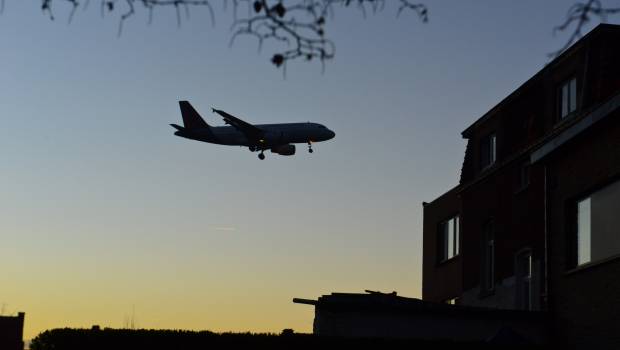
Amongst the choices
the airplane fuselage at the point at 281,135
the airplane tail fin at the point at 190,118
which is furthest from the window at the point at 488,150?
the airplane tail fin at the point at 190,118

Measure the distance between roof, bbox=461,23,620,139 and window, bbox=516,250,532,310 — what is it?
4579mm

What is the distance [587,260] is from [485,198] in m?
11.6

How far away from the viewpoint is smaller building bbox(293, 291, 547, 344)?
25969 millimetres

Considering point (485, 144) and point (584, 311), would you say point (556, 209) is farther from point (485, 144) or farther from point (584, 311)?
point (485, 144)

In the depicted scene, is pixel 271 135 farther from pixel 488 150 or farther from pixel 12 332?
pixel 488 150

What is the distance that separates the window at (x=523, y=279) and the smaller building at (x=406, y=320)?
4043 mm

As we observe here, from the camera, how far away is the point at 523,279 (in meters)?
30.4

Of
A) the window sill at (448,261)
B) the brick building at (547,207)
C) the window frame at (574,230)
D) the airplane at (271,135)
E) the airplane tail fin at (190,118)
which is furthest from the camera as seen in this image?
the airplane tail fin at (190,118)

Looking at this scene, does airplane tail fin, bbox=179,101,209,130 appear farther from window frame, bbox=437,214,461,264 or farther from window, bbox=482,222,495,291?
window, bbox=482,222,495,291

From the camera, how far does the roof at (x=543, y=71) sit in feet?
87.9

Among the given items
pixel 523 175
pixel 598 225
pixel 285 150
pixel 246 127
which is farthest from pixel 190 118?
pixel 598 225

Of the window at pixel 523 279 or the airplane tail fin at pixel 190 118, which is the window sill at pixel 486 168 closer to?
the window at pixel 523 279

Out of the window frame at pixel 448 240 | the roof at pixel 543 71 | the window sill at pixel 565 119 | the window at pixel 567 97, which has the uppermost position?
the roof at pixel 543 71

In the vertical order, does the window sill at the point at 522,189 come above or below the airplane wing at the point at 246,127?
below
